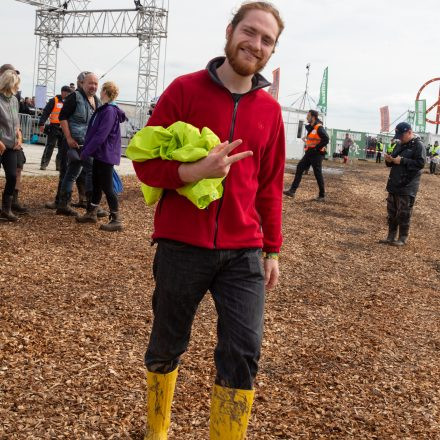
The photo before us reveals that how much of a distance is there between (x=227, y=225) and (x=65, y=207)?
603 cm

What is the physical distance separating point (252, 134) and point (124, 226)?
5.83 metres

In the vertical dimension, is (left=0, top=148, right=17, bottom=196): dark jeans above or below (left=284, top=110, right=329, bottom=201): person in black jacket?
below

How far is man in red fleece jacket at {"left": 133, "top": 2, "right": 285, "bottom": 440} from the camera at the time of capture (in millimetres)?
2293

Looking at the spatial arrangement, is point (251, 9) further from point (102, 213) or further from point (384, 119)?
point (384, 119)

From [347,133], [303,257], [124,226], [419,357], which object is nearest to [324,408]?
[419,357]

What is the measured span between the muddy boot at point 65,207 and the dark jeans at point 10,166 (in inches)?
36.1

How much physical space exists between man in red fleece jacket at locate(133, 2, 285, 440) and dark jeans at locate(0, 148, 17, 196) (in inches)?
203

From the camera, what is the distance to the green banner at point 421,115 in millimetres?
45688

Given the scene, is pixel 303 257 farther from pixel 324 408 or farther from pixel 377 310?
pixel 324 408

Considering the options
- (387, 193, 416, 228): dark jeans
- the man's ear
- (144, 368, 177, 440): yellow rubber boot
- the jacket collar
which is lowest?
(144, 368, 177, 440): yellow rubber boot

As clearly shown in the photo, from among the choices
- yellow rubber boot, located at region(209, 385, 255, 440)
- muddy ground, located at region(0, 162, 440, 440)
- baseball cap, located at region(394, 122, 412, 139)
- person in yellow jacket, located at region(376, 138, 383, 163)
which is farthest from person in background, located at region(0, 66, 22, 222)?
person in yellow jacket, located at region(376, 138, 383, 163)

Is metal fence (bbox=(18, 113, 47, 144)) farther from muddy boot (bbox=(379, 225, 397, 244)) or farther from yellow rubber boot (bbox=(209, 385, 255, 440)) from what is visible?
yellow rubber boot (bbox=(209, 385, 255, 440))

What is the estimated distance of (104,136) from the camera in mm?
6871

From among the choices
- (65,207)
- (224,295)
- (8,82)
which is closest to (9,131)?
(8,82)
